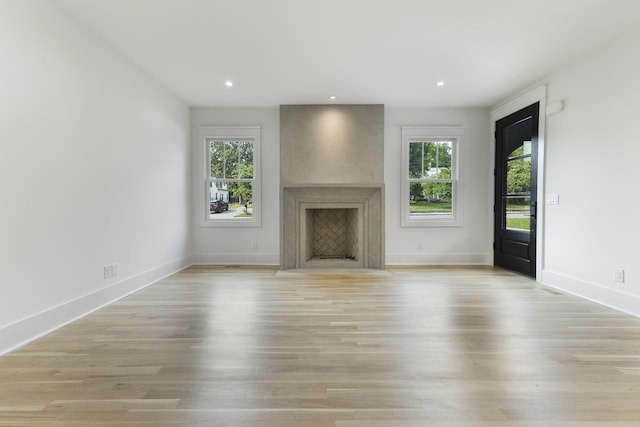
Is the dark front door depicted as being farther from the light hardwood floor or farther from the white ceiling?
the light hardwood floor

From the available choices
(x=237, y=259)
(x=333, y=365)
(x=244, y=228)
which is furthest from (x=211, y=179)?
(x=333, y=365)

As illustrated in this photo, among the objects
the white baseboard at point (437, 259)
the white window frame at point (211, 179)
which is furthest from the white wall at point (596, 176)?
the white window frame at point (211, 179)

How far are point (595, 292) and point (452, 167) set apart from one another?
2.69 m

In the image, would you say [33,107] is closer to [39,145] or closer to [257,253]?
[39,145]

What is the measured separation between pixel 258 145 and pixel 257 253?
187 cm

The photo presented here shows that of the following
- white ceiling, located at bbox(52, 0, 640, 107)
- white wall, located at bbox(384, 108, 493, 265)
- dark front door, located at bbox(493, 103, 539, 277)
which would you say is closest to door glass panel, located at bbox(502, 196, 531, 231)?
dark front door, located at bbox(493, 103, 539, 277)

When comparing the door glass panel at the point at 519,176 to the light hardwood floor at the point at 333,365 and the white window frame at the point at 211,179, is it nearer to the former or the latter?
the light hardwood floor at the point at 333,365

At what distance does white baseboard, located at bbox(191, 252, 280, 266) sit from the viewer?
512 centimetres

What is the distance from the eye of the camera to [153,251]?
3.93m

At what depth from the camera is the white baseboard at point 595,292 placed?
278cm

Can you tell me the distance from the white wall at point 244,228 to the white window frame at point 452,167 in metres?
2.19

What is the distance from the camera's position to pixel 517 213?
4.45 metres

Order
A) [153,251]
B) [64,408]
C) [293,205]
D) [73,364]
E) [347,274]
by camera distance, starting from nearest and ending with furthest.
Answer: [64,408], [73,364], [153,251], [347,274], [293,205]

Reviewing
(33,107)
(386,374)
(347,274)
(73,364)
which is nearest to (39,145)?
(33,107)
